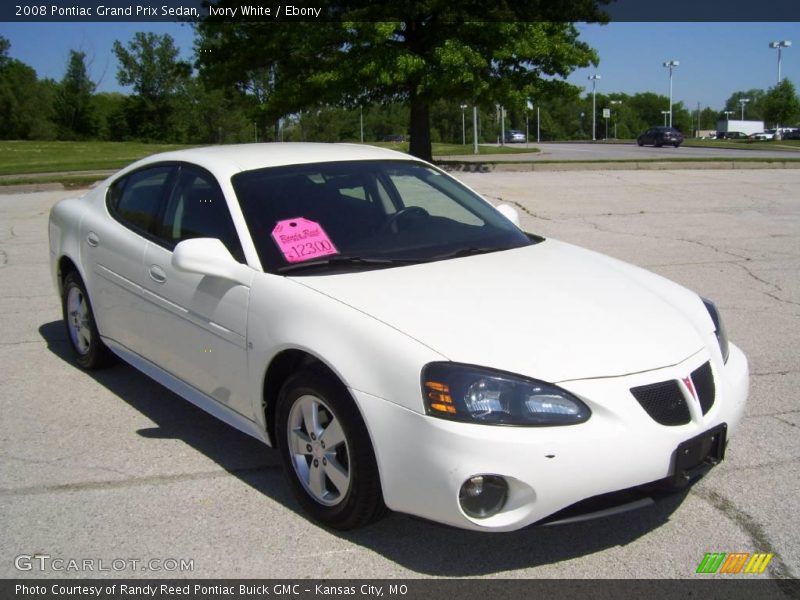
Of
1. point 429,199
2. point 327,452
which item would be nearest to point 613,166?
point 429,199

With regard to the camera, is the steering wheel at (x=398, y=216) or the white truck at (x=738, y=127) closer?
the steering wheel at (x=398, y=216)

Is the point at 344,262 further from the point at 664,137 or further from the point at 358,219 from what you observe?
the point at 664,137

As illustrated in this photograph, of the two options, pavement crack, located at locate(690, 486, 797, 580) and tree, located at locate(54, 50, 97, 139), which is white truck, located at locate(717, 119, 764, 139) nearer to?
tree, located at locate(54, 50, 97, 139)

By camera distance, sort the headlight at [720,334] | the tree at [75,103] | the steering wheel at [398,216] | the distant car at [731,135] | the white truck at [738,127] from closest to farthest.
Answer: the headlight at [720,334]
the steering wheel at [398,216]
the tree at [75,103]
the distant car at [731,135]
the white truck at [738,127]

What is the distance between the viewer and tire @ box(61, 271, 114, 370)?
5.18m

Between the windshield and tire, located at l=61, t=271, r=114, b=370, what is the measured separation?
1.77 meters

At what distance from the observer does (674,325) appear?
132 inches

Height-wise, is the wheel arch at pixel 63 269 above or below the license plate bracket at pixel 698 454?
above

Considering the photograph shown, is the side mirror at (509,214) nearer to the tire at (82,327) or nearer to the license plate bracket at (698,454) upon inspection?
the license plate bracket at (698,454)

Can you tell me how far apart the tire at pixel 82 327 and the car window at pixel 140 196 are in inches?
23.7

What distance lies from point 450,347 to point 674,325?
1024mm

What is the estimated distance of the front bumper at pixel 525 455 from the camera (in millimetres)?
2742

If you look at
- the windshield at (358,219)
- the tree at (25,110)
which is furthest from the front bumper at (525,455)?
the tree at (25,110)
